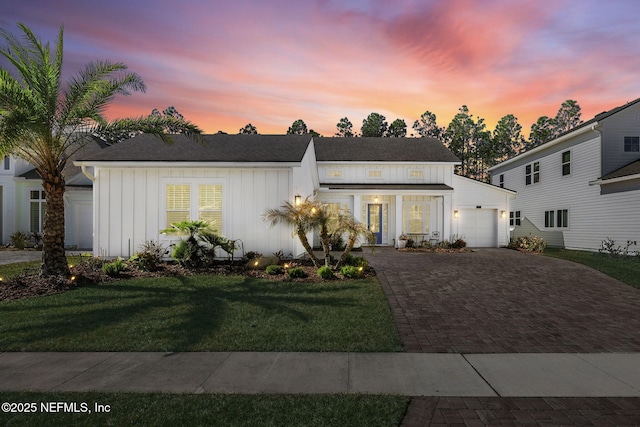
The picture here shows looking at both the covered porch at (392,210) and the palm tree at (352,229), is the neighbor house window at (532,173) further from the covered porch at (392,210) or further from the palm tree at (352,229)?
the palm tree at (352,229)

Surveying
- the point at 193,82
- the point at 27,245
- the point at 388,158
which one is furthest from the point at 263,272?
the point at 27,245

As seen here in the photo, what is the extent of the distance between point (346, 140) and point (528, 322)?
20703mm

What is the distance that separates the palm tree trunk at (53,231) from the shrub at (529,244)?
807 inches

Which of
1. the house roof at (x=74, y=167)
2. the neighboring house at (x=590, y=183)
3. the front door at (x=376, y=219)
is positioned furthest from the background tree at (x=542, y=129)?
the house roof at (x=74, y=167)

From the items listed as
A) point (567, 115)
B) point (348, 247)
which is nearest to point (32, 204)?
point (348, 247)

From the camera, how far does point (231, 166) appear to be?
13195 mm

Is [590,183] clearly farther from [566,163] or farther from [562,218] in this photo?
[562,218]

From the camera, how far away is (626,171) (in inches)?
674

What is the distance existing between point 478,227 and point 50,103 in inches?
845

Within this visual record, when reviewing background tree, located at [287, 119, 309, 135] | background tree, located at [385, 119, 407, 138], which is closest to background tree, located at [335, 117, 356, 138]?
background tree, located at [287, 119, 309, 135]

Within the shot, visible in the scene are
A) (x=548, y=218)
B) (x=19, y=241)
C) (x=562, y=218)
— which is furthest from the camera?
(x=548, y=218)

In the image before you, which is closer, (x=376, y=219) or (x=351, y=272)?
(x=351, y=272)

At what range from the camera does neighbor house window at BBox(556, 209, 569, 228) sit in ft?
70.1

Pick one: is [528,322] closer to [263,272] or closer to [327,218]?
[327,218]
